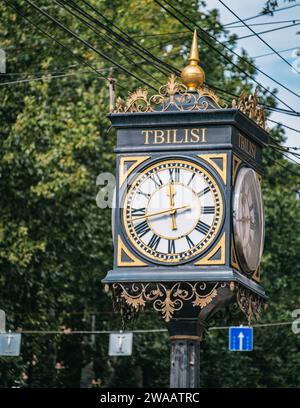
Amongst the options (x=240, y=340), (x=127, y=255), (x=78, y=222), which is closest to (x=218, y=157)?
(x=127, y=255)

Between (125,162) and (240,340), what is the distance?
55.5ft

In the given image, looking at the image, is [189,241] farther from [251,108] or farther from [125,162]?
[251,108]

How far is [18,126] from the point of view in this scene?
26469 millimetres

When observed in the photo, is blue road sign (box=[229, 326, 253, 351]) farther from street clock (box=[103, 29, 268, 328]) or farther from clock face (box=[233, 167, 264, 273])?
street clock (box=[103, 29, 268, 328])

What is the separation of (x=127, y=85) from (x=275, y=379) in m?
7.48

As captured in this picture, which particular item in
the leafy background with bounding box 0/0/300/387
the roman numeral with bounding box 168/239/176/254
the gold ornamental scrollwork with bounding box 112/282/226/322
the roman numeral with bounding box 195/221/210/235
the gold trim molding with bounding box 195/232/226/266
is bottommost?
the gold ornamental scrollwork with bounding box 112/282/226/322

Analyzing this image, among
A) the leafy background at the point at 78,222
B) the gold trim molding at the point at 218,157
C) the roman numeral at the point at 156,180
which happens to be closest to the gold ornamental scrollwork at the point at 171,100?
the gold trim molding at the point at 218,157

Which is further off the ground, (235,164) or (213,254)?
(235,164)

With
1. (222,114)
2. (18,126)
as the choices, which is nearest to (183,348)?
(222,114)

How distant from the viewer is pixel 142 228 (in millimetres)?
9188

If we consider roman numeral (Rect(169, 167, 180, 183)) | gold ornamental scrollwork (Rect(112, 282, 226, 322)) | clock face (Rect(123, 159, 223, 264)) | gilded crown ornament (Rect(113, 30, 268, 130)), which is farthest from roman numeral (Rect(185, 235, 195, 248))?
gilded crown ornament (Rect(113, 30, 268, 130))

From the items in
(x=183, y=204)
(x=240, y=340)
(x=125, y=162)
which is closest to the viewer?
(x=183, y=204)

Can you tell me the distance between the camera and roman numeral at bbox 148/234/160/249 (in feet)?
29.9

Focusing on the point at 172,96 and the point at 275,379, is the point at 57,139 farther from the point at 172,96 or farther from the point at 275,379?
the point at 172,96
